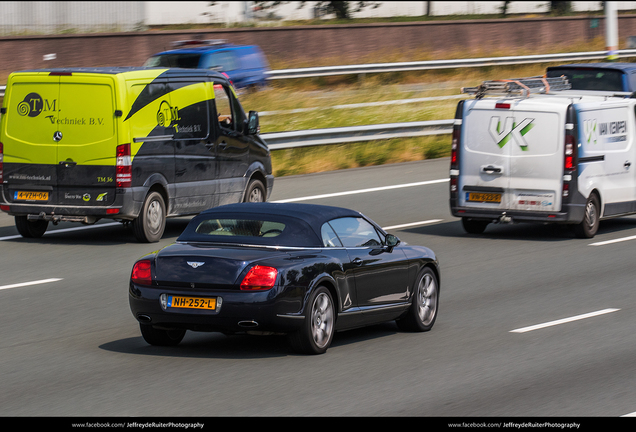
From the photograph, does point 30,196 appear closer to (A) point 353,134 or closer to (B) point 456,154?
(B) point 456,154

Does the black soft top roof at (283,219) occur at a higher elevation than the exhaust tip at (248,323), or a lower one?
higher

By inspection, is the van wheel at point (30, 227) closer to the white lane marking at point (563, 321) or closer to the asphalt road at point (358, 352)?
the asphalt road at point (358, 352)

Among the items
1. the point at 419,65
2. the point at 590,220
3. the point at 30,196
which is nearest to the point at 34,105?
the point at 30,196

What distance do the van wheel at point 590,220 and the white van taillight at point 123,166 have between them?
6283 millimetres

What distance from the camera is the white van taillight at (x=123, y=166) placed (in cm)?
1467

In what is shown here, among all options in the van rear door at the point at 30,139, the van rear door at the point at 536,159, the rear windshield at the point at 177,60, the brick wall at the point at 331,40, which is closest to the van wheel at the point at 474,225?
the van rear door at the point at 536,159

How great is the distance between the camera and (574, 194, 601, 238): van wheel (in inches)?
643

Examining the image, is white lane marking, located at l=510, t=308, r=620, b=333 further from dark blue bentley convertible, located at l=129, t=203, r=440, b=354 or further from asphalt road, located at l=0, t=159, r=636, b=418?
dark blue bentley convertible, located at l=129, t=203, r=440, b=354

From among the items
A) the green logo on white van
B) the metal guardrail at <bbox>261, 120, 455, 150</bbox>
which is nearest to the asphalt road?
the green logo on white van

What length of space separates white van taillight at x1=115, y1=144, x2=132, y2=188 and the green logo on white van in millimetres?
5113

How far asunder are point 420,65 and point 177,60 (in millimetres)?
6680

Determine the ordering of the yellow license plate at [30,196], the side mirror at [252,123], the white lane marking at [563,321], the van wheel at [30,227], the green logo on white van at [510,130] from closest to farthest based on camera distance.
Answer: the white lane marking at [563,321] < the yellow license plate at [30,196] < the van wheel at [30,227] < the green logo on white van at [510,130] < the side mirror at [252,123]
